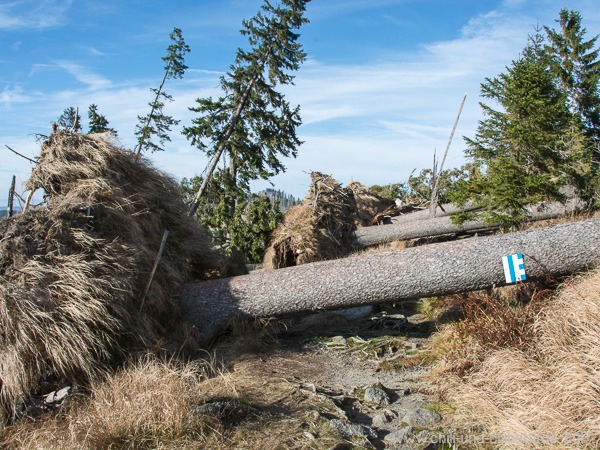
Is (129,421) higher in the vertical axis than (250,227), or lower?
lower

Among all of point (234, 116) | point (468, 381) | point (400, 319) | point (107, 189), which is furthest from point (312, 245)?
point (234, 116)

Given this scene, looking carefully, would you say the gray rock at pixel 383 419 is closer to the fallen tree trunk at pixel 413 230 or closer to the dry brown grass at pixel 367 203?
the fallen tree trunk at pixel 413 230

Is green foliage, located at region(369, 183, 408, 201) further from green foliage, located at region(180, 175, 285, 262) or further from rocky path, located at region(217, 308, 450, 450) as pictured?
rocky path, located at region(217, 308, 450, 450)

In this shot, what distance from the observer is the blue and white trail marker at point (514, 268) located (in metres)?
6.08

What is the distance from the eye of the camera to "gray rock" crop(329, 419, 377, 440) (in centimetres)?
425

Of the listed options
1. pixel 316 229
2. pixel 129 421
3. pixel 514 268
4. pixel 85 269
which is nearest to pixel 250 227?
pixel 316 229

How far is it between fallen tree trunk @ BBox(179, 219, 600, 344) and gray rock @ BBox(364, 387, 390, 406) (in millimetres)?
1504

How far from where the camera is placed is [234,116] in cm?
1670

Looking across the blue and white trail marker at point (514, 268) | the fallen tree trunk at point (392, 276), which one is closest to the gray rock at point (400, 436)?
the fallen tree trunk at point (392, 276)

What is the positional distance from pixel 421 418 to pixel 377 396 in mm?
610

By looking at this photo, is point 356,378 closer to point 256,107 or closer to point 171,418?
point 171,418

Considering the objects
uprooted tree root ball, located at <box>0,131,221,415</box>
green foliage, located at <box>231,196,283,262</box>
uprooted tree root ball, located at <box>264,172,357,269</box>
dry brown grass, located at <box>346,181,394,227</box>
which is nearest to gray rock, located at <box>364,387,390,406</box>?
uprooted tree root ball, located at <box>0,131,221,415</box>

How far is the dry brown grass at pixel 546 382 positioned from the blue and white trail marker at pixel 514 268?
0.55 meters

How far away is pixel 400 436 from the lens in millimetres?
4254
